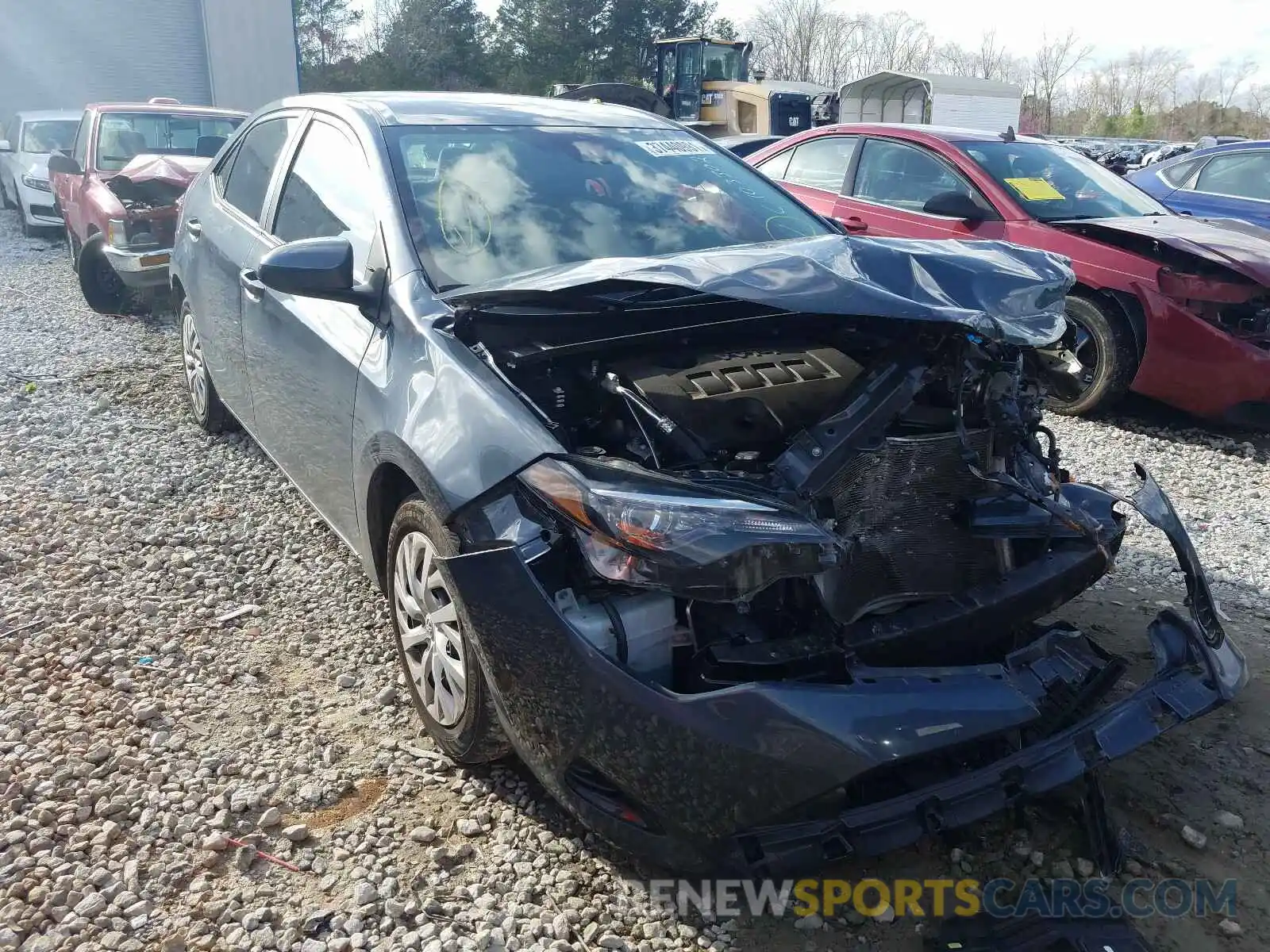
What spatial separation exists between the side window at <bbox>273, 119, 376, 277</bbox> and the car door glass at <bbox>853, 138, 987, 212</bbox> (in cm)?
416

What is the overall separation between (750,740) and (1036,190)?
5.43m

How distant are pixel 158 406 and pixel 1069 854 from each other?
5.49 m

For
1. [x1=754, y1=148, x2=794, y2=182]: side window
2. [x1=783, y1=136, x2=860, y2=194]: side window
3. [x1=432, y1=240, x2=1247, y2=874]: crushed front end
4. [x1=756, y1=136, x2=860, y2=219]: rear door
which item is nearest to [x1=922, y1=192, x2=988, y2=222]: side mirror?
[x1=756, y1=136, x2=860, y2=219]: rear door

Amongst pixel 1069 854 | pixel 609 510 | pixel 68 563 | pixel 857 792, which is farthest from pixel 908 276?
pixel 68 563

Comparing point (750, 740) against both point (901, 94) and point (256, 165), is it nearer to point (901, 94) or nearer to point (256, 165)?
point (256, 165)

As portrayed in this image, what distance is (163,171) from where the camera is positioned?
7.85m

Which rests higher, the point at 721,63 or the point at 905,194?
the point at 721,63

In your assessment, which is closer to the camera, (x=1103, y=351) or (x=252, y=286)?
(x=252, y=286)

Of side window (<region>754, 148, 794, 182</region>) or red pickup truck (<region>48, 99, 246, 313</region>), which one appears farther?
side window (<region>754, 148, 794, 182</region>)

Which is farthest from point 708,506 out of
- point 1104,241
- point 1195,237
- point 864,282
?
point 1195,237

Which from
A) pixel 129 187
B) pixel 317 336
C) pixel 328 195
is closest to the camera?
pixel 317 336

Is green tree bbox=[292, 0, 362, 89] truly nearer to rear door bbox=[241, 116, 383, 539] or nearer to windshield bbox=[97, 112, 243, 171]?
windshield bbox=[97, 112, 243, 171]

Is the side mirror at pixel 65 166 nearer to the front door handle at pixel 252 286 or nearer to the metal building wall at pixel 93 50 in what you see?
the front door handle at pixel 252 286

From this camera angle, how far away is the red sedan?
17.0 ft
